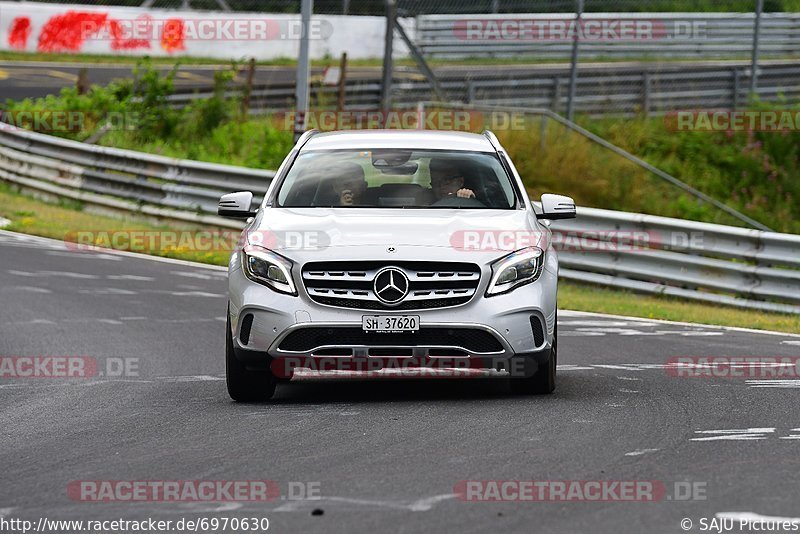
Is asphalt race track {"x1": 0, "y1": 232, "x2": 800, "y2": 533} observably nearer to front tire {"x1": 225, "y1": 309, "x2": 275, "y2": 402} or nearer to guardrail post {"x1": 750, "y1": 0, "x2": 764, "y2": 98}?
front tire {"x1": 225, "y1": 309, "x2": 275, "y2": 402}

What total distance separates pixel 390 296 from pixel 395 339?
253mm

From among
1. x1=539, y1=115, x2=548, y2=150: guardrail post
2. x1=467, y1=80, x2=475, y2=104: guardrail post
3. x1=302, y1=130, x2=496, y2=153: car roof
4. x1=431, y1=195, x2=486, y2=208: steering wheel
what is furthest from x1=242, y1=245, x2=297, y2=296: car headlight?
x1=467, y1=80, x2=475, y2=104: guardrail post

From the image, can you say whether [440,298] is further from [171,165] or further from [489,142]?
[171,165]

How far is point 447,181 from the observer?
34.1 feet

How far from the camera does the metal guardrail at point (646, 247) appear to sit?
54.6 ft

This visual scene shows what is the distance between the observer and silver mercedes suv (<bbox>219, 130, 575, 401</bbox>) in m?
9.05

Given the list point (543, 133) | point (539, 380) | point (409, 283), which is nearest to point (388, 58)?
point (543, 133)

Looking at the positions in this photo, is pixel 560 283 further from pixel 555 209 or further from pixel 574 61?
pixel 555 209

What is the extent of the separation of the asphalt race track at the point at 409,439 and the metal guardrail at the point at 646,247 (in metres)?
3.75

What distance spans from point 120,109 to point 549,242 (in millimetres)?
19825

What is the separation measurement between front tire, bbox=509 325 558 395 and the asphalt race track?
10 centimetres

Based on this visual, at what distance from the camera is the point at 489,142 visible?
11227mm

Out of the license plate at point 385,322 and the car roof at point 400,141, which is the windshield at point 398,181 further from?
the license plate at point 385,322


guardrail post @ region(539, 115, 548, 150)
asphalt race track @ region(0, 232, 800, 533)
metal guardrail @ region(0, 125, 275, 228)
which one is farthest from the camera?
guardrail post @ region(539, 115, 548, 150)
